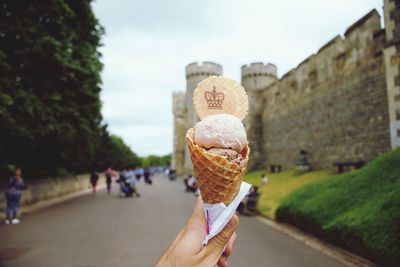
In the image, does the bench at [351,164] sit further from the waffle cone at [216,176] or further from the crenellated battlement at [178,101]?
the crenellated battlement at [178,101]

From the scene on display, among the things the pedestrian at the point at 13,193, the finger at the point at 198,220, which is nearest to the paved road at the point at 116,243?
the pedestrian at the point at 13,193

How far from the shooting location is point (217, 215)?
7.73 ft

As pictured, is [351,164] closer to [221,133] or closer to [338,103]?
[338,103]

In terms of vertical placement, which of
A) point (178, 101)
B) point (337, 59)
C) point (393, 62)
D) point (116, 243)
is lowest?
point (116, 243)

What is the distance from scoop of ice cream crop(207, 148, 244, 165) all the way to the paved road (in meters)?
4.53

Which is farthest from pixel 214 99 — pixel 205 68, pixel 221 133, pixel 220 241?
pixel 205 68

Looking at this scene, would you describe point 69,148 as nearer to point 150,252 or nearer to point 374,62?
point 150,252

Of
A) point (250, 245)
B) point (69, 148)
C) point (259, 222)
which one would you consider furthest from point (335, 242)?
point (69, 148)

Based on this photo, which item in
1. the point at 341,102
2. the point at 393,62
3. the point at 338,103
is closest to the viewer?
the point at 393,62

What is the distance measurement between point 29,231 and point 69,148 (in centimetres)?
949

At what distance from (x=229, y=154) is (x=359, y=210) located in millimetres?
5747

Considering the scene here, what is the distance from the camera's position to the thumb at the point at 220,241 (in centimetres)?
220

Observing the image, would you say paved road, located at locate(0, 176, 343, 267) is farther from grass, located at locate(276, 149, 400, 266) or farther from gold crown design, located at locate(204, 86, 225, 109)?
gold crown design, located at locate(204, 86, 225, 109)

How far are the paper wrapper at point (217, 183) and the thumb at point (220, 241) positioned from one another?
5cm
